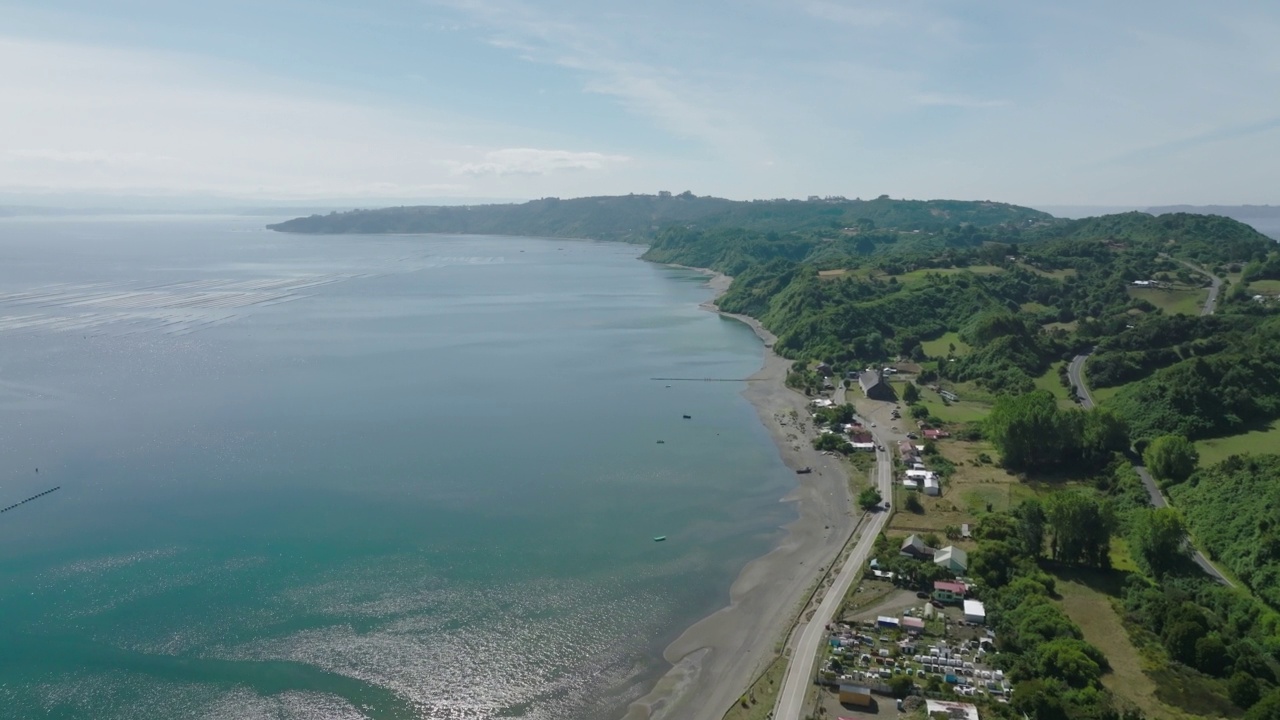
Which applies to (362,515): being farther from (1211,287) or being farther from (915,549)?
(1211,287)

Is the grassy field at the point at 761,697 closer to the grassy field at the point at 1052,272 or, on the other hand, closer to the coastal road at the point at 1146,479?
the coastal road at the point at 1146,479

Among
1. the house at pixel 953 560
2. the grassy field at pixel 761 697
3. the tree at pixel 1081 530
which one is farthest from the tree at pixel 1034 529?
the grassy field at pixel 761 697

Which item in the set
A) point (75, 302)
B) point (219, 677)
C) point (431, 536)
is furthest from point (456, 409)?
point (75, 302)

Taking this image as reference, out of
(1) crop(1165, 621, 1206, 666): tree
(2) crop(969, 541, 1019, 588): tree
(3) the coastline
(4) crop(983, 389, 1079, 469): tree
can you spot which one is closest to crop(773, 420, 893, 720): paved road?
(3) the coastline

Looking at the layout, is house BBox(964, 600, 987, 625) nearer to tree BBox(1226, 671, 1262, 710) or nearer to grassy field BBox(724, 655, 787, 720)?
tree BBox(1226, 671, 1262, 710)

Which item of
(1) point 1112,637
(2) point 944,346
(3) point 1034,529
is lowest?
(1) point 1112,637

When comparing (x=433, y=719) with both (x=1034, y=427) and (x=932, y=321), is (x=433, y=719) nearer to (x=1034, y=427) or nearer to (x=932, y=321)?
(x=1034, y=427)

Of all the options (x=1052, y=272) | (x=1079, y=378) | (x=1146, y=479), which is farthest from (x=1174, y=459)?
(x=1052, y=272)
